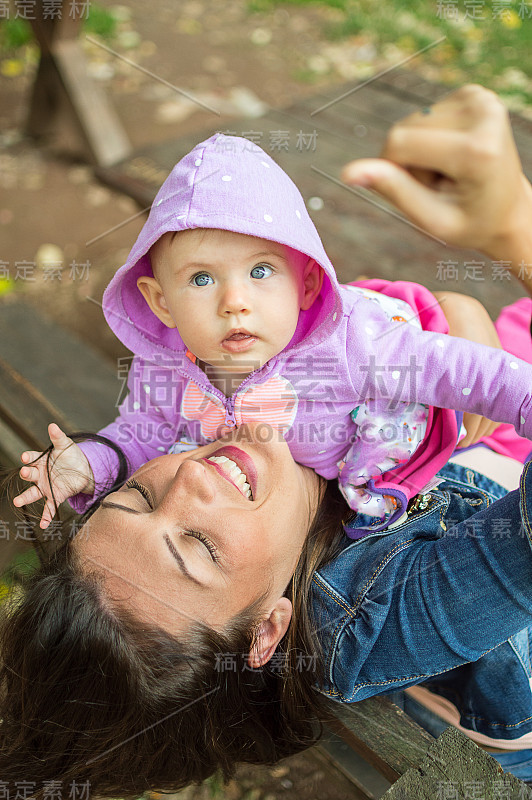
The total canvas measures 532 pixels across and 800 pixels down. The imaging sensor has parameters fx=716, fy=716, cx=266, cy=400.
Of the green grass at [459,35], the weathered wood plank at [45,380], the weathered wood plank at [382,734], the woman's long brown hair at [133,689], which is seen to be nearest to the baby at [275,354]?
the woman's long brown hair at [133,689]

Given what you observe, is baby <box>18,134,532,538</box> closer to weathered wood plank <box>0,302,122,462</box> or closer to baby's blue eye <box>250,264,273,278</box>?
baby's blue eye <box>250,264,273,278</box>

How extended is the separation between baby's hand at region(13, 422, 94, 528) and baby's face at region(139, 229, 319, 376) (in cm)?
25

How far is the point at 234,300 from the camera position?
66 cm

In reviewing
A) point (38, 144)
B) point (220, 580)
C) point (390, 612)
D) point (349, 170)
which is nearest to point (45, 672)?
point (220, 580)

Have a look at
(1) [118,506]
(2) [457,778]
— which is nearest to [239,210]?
(1) [118,506]

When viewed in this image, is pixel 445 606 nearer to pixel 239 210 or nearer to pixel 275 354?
pixel 275 354

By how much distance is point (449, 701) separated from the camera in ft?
3.21

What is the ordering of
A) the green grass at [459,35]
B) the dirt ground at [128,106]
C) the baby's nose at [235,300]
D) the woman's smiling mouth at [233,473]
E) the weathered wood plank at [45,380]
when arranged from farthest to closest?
the green grass at [459,35] → the dirt ground at [128,106] → the weathered wood plank at [45,380] → the woman's smiling mouth at [233,473] → the baby's nose at [235,300]

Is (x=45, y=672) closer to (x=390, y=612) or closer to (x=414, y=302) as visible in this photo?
(x=390, y=612)

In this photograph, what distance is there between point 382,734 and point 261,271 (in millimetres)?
540

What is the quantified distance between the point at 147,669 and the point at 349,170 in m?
0.59

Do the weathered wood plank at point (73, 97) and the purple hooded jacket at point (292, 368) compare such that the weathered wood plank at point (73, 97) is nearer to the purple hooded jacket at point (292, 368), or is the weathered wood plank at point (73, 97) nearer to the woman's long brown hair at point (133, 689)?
the purple hooded jacket at point (292, 368)

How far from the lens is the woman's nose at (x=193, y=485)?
2.39 feet

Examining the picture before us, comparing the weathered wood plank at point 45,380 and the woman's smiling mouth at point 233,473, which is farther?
the weathered wood plank at point 45,380
